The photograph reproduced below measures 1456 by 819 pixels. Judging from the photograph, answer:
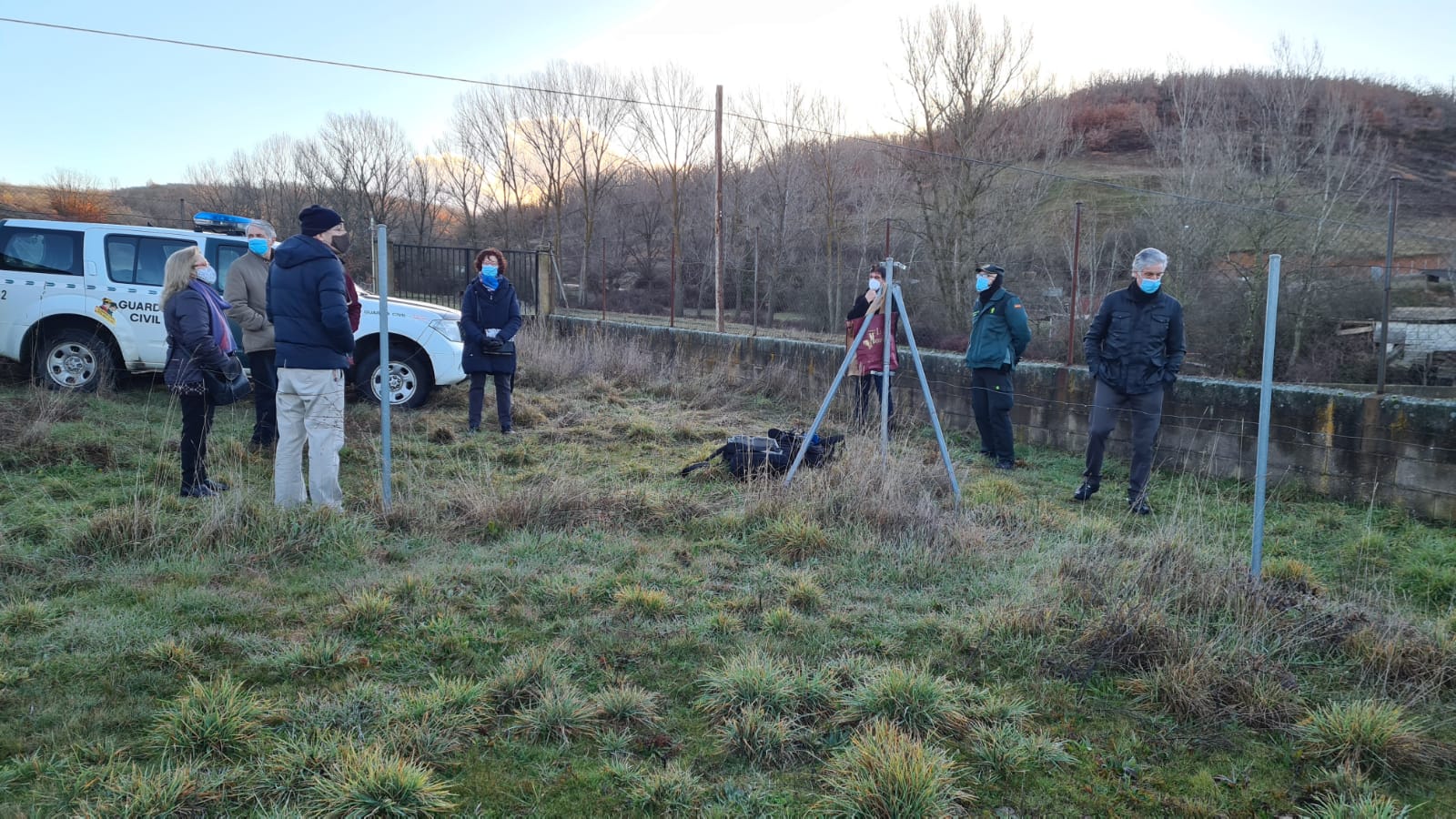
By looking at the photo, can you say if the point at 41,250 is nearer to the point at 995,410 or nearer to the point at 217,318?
the point at 217,318

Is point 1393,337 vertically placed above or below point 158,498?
above

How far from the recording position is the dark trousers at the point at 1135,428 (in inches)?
240

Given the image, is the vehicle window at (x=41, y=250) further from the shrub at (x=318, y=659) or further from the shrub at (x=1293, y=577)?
the shrub at (x=1293, y=577)

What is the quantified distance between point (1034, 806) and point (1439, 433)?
17.2 ft

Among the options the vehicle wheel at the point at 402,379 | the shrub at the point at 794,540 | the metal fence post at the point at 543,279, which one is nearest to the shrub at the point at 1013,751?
the shrub at the point at 794,540

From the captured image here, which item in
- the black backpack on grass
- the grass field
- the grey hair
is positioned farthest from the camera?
the black backpack on grass

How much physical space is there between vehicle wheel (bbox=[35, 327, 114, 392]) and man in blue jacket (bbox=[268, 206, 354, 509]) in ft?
14.4

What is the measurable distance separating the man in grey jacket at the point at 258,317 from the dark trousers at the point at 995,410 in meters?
5.76

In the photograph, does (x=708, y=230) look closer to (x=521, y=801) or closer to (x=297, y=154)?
(x=297, y=154)

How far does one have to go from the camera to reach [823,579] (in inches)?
171

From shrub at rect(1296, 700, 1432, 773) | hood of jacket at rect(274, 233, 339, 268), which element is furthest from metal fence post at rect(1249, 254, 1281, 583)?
hood of jacket at rect(274, 233, 339, 268)

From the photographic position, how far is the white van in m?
7.88

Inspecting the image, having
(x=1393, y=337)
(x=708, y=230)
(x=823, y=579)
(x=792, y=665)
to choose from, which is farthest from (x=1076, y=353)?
(x=708, y=230)

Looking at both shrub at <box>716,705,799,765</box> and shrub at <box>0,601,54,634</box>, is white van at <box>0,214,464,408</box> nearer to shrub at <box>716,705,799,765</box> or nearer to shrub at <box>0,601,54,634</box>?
shrub at <box>0,601,54,634</box>
